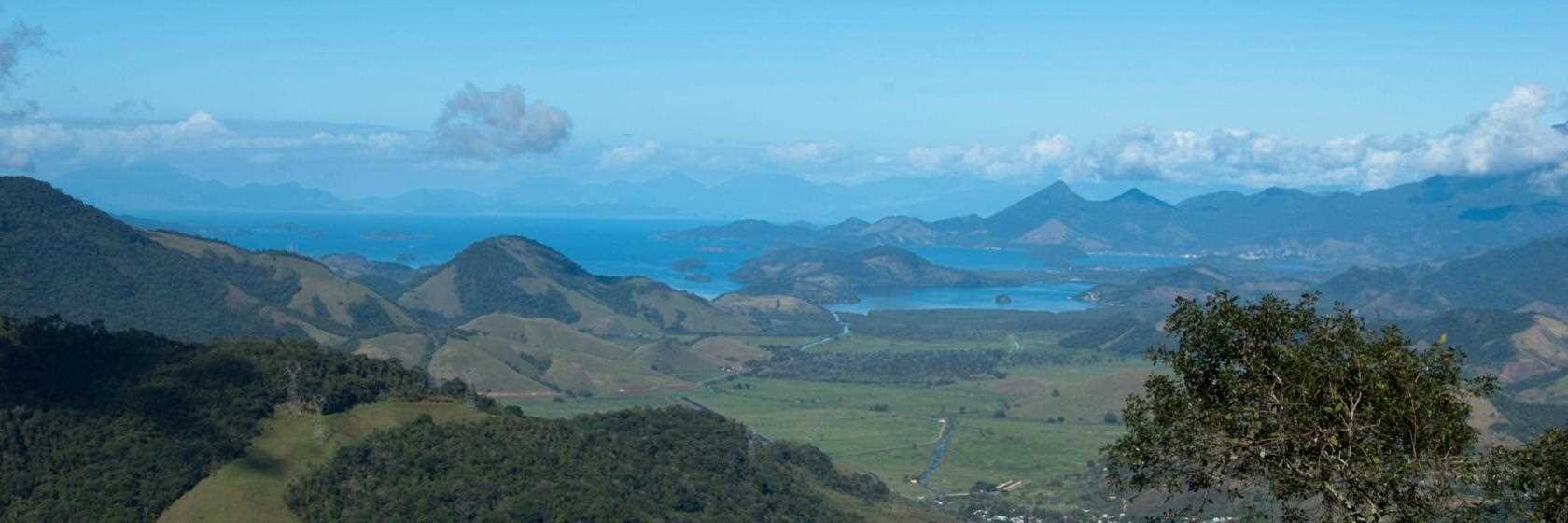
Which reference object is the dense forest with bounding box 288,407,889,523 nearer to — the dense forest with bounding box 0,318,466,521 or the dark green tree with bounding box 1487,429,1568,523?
the dense forest with bounding box 0,318,466,521

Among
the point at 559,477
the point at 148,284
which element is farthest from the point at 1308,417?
the point at 148,284

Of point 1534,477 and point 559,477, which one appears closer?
point 1534,477

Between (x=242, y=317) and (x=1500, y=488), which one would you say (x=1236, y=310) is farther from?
(x=242, y=317)

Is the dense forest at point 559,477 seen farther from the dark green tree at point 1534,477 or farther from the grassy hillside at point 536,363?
the grassy hillside at point 536,363

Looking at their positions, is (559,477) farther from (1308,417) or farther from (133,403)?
(1308,417)

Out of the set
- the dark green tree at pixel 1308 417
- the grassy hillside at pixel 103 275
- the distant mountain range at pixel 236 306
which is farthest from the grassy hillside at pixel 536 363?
the dark green tree at pixel 1308 417

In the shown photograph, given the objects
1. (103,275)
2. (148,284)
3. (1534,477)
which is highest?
(1534,477)

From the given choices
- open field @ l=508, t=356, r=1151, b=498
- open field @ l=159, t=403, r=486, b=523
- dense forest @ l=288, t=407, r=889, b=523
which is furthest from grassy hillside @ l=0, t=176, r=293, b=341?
dense forest @ l=288, t=407, r=889, b=523

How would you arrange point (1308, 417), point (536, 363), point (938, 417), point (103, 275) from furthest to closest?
point (536, 363)
point (103, 275)
point (938, 417)
point (1308, 417)
